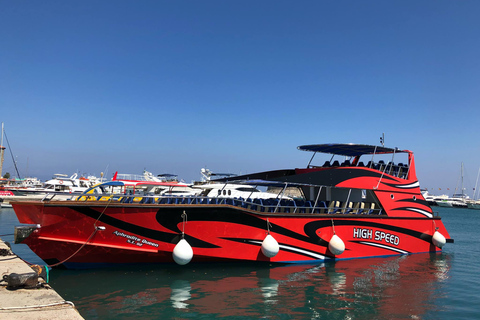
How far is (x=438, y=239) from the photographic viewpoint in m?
14.5

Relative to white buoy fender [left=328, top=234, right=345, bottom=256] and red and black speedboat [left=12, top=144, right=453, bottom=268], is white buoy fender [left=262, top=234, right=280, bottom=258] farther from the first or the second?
white buoy fender [left=328, top=234, right=345, bottom=256]

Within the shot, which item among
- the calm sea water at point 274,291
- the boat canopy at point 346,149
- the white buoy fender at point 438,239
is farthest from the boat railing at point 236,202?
the white buoy fender at point 438,239

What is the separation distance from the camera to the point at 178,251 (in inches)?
379

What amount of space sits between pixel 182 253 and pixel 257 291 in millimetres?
2257

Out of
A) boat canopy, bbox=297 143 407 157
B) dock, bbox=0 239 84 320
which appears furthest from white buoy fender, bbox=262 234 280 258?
dock, bbox=0 239 84 320

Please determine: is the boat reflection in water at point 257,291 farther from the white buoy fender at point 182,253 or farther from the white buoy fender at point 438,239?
the white buoy fender at point 438,239

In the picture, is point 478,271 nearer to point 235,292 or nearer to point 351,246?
point 351,246

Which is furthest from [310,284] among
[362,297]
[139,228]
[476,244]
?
[476,244]

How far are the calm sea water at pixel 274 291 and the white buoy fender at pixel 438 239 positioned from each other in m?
2.35

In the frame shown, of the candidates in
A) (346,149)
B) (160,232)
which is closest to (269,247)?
(160,232)

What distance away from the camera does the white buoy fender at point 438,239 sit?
1448cm

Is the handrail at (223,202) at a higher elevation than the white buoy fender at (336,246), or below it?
higher

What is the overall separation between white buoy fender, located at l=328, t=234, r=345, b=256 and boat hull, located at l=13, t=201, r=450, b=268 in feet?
0.86

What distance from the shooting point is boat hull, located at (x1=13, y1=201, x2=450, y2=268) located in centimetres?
967
